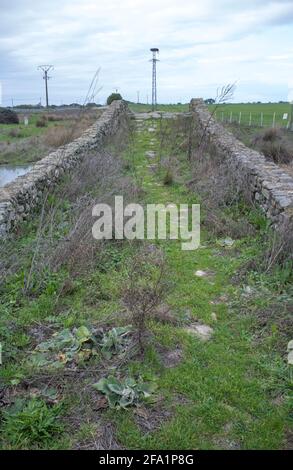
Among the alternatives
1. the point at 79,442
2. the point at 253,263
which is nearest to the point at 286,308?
the point at 253,263

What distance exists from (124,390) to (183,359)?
660 mm

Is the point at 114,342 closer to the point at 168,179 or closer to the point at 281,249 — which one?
the point at 281,249

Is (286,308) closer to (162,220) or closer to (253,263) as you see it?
(253,263)

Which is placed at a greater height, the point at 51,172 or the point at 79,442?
the point at 51,172

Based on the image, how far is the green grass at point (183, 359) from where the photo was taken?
2.74 meters

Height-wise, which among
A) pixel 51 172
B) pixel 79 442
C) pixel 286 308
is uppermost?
pixel 51 172

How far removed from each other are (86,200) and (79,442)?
14.2ft

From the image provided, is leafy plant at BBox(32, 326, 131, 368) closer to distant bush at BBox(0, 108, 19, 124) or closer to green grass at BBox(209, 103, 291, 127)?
green grass at BBox(209, 103, 291, 127)

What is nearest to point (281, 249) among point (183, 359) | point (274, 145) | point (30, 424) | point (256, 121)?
point (183, 359)

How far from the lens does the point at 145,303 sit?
3689 mm

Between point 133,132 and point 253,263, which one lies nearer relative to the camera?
point 253,263

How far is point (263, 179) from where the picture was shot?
21.4ft

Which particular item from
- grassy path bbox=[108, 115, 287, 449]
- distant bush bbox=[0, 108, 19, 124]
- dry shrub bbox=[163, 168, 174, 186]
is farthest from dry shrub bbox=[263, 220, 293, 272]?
distant bush bbox=[0, 108, 19, 124]

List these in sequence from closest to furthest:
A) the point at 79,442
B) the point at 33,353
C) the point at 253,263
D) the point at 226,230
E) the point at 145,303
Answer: the point at 79,442
the point at 33,353
the point at 145,303
the point at 253,263
the point at 226,230
